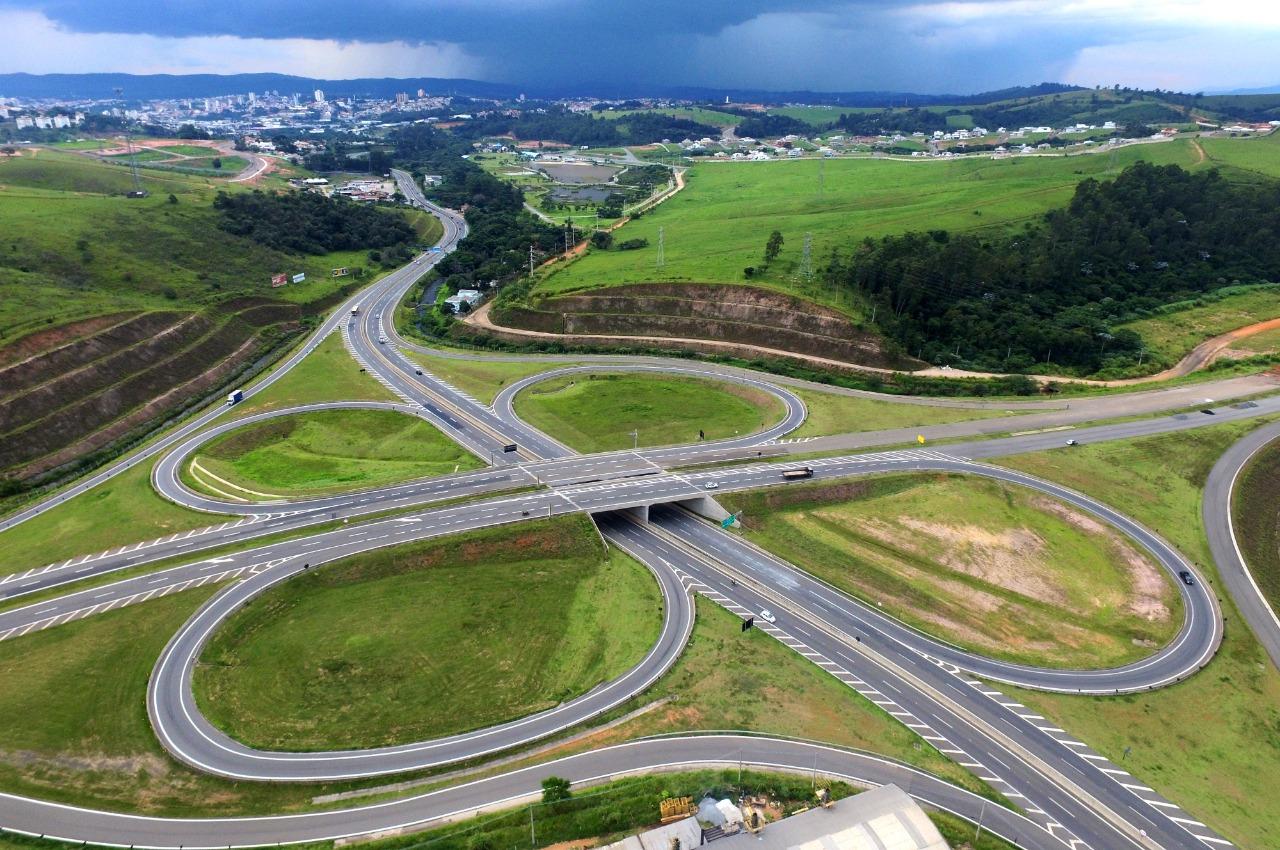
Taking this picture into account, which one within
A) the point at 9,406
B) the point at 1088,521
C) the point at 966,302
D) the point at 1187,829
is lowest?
the point at 1187,829

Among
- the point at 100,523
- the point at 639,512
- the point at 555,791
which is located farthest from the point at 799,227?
the point at 555,791

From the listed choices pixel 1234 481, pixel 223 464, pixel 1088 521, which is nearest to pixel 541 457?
pixel 223 464

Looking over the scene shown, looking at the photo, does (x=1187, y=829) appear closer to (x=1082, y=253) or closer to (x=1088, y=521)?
(x=1088, y=521)

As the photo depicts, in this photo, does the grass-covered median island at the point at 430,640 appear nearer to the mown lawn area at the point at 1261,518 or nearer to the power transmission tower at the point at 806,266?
the mown lawn area at the point at 1261,518

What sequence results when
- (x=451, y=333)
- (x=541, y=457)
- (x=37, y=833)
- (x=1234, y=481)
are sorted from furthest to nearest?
(x=451, y=333), (x=541, y=457), (x=1234, y=481), (x=37, y=833)

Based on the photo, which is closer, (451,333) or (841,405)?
(841,405)

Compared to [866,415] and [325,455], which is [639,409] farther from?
[325,455]

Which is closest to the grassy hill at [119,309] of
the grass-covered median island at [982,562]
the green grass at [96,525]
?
the green grass at [96,525]
